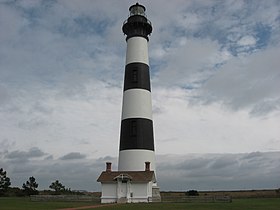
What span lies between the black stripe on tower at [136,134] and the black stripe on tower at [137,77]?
2.86 m

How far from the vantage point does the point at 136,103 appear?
28.9 meters

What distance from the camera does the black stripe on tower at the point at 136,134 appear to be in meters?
28.1

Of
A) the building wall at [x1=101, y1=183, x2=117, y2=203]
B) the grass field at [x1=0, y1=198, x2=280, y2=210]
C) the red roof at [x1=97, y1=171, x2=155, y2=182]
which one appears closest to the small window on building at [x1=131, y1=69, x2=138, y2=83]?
the red roof at [x1=97, y1=171, x2=155, y2=182]

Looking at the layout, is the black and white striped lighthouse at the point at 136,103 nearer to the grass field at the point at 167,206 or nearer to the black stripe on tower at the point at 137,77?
the black stripe on tower at the point at 137,77

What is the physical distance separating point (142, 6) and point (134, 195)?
16.5 meters

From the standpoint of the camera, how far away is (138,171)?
91.0ft

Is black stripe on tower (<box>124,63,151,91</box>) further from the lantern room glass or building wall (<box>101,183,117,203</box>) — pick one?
building wall (<box>101,183,117,203</box>)

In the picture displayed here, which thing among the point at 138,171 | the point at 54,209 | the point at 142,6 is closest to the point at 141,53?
the point at 142,6

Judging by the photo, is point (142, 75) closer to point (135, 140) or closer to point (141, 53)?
point (141, 53)

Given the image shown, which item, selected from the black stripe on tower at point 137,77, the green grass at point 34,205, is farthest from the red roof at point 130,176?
the black stripe on tower at point 137,77

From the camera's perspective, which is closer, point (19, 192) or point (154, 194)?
point (154, 194)

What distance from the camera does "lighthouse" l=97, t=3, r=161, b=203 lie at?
27328 millimetres

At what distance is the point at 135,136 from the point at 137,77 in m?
4.94

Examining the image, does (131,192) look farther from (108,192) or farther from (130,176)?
(108,192)
